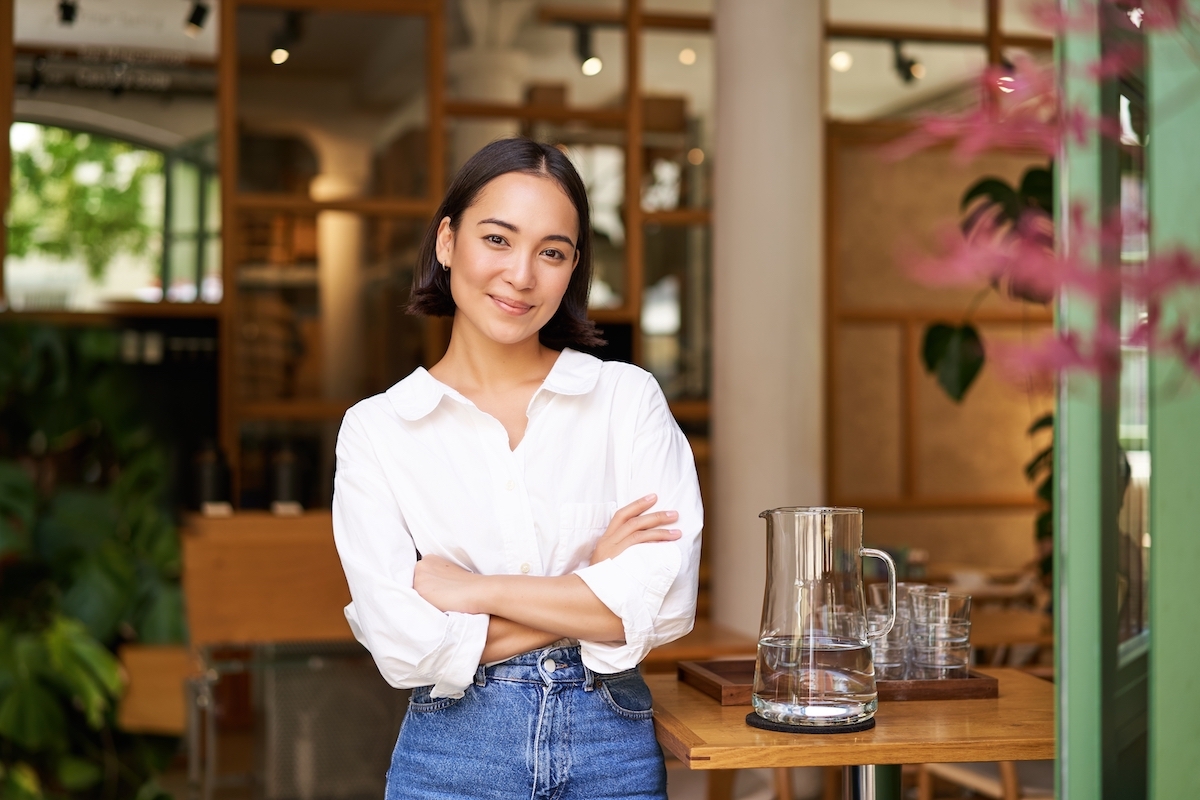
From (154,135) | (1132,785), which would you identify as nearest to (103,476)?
(154,135)

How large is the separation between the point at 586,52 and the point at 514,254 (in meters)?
4.20

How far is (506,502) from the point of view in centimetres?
176

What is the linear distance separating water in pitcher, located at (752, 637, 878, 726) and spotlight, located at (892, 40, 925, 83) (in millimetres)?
4757

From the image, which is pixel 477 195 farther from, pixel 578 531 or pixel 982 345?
pixel 982 345

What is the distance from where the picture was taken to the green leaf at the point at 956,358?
3.98 m

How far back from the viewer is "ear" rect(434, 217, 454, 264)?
6.15 feet

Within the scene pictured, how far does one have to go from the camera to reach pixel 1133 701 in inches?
51.9

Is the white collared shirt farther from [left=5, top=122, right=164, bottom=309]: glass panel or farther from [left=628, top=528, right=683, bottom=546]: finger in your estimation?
[left=5, top=122, right=164, bottom=309]: glass panel

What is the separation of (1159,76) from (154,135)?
465 centimetres

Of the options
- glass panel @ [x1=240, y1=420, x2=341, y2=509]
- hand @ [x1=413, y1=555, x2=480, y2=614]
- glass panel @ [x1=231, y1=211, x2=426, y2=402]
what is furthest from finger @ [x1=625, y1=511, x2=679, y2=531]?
glass panel @ [x1=231, y1=211, x2=426, y2=402]

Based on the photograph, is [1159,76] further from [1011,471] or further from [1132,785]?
[1011,471]

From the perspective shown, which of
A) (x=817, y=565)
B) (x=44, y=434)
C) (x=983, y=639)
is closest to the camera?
(x=817, y=565)

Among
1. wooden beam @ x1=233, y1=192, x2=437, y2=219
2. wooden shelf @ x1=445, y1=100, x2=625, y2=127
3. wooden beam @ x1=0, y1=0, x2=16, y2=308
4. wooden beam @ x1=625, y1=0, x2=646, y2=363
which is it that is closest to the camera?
wooden beam @ x1=0, y1=0, x2=16, y2=308

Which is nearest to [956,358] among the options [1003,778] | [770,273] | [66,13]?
[770,273]
